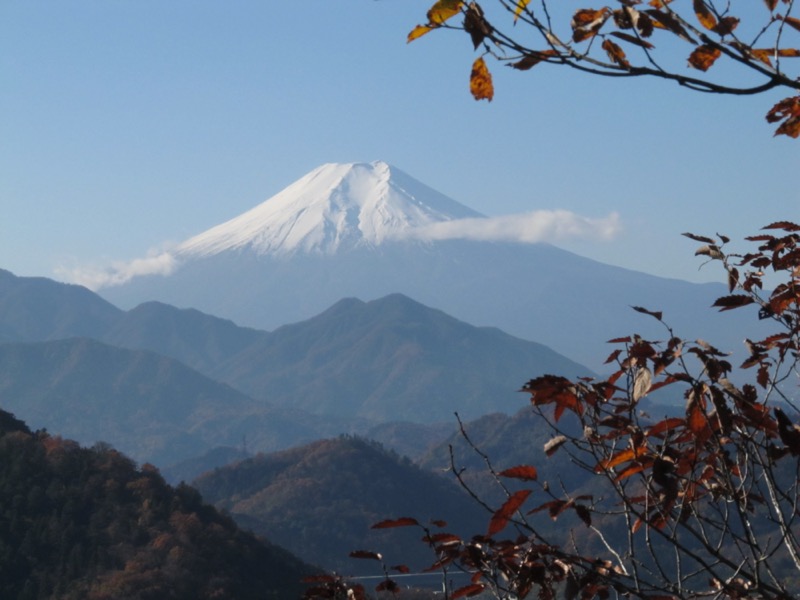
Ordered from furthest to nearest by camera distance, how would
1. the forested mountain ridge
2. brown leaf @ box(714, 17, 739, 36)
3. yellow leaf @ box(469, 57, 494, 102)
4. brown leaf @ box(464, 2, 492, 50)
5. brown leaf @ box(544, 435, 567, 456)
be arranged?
the forested mountain ridge, brown leaf @ box(544, 435, 567, 456), yellow leaf @ box(469, 57, 494, 102), brown leaf @ box(464, 2, 492, 50), brown leaf @ box(714, 17, 739, 36)

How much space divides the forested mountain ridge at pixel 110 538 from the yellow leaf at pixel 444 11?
1556 inches

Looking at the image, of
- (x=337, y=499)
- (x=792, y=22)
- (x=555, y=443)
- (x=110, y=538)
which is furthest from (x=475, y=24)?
(x=337, y=499)

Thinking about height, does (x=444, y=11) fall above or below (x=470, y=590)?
above

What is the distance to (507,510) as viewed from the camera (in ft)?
7.51

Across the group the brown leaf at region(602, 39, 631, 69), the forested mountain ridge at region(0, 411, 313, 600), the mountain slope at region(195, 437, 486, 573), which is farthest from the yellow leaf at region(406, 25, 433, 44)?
the mountain slope at region(195, 437, 486, 573)

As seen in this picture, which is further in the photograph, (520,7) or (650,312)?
(650,312)

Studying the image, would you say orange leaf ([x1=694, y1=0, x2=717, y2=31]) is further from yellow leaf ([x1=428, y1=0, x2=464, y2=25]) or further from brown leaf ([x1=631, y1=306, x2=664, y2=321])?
brown leaf ([x1=631, y1=306, x2=664, y2=321])

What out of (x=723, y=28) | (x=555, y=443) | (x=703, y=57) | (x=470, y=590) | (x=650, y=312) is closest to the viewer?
(x=723, y=28)

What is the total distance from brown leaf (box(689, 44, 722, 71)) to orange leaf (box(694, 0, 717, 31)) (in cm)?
5

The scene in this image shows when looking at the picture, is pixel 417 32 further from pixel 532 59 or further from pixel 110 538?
pixel 110 538

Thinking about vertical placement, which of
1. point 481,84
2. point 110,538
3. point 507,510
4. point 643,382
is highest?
point 481,84

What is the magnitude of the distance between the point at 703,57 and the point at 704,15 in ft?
0.34

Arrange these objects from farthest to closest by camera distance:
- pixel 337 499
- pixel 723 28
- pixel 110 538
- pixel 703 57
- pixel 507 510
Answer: pixel 337 499, pixel 110 538, pixel 507 510, pixel 703 57, pixel 723 28

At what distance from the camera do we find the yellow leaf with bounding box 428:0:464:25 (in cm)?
215
